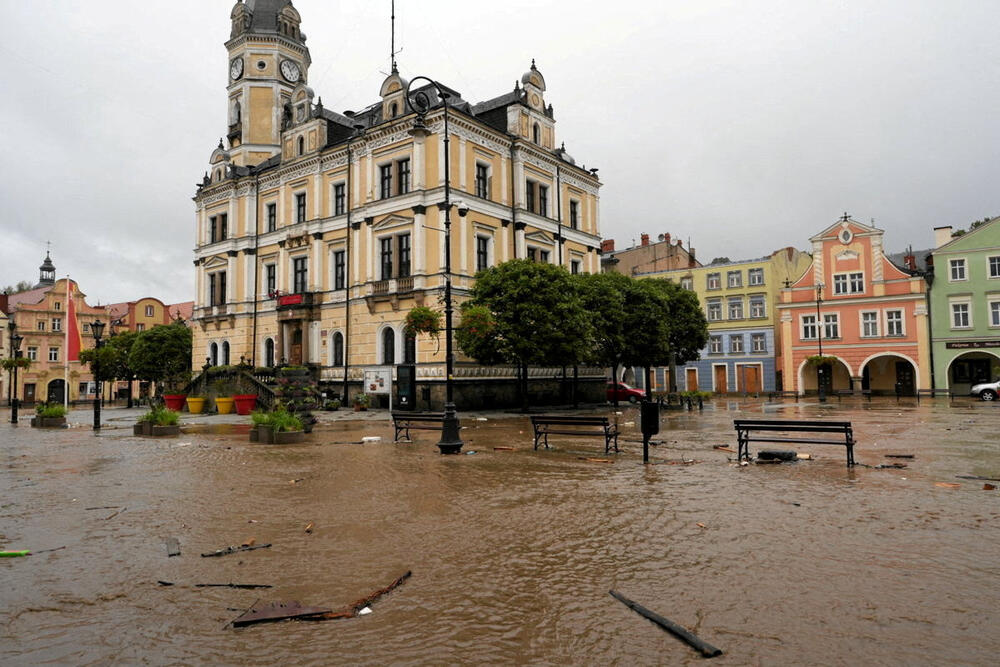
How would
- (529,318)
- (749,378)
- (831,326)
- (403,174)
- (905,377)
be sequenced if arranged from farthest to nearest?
(749,378)
(831,326)
(905,377)
(403,174)
(529,318)

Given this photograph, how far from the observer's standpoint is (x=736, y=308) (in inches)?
2256

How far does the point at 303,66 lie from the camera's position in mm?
48781

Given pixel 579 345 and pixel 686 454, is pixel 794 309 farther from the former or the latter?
pixel 686 454

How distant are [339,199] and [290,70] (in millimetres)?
16196

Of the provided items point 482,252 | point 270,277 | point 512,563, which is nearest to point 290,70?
point 270,277

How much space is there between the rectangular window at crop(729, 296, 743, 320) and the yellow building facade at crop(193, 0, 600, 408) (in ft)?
65.5

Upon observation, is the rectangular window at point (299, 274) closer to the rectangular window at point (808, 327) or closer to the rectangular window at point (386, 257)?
the rectangular window at point (386, 257)

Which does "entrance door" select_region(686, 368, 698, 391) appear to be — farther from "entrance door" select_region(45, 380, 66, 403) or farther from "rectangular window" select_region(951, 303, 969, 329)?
"entrance door" select_region(45, 380, 66, 403)

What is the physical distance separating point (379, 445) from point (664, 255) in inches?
2089

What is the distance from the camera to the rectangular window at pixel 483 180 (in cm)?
3484

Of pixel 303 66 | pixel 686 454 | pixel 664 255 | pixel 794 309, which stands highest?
pixel 303 66

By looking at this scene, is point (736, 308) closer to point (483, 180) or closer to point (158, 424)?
point (483, 180)

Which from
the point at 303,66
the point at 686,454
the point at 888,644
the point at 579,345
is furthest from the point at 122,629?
the point at 303,66

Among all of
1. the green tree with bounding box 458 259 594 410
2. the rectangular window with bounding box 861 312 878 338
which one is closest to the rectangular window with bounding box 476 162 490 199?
the green tree with bounding box 458 259 594 410
